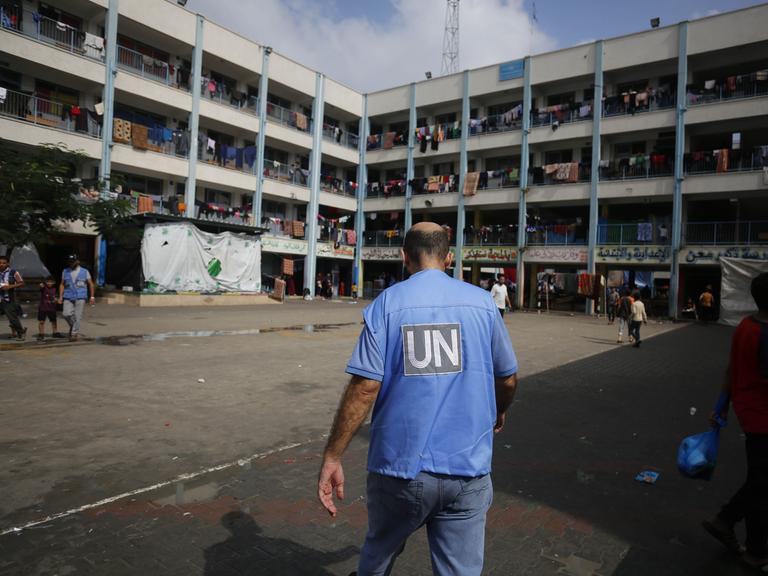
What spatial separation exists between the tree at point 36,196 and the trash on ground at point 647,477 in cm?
1627

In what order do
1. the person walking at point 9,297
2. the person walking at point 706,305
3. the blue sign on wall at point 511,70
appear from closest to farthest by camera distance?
the person walking at point 9,297, the person walking at point 706,305, the blue sign on wall at point 511,70

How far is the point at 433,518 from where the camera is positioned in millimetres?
2027

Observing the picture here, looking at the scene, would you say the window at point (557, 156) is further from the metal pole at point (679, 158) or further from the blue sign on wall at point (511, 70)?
the metal pole at point (679, 158)

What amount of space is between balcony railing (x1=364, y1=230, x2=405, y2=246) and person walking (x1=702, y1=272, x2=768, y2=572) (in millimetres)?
33601

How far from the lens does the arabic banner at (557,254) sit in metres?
29.6

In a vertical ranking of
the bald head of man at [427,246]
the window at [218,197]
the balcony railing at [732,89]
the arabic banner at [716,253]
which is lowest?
the bald head of man at [427,246]

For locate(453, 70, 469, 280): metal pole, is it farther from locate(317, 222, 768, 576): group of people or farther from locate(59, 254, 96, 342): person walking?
locate(317, 222, 768, 576): group of people

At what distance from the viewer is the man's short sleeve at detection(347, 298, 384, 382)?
6.57 ft

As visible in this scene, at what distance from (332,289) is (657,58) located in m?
23.9

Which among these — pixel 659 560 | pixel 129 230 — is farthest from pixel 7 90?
pixel 659 560

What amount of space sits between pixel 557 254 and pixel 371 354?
3030cm

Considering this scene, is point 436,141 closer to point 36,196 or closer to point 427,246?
point 36,196

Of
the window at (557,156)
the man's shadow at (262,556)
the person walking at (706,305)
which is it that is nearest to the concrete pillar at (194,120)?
the window at (557,156)

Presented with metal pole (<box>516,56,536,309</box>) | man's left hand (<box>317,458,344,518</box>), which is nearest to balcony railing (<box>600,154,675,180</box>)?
metal pole (<box>516,56,536,309</box>)
